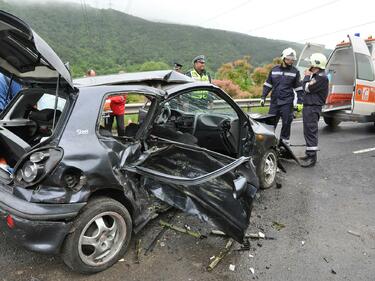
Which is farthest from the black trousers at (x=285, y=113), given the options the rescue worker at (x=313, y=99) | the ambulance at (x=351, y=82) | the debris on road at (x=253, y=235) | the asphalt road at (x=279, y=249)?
the debris on road at (x=253, y=235)

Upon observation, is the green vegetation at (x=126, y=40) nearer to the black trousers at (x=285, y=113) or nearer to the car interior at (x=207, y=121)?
the black trousers at (x=285, y=113)

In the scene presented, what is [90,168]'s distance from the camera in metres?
2.42

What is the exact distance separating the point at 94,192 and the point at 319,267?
6.46ft

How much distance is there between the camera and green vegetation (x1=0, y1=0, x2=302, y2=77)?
40312mm

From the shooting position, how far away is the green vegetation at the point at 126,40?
132 feet

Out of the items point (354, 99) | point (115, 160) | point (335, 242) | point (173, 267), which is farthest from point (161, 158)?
point (354, 99)

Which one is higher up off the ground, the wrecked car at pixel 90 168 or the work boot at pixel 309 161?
the wrecked car at pixel 90 168

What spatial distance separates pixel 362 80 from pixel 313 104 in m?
3.27

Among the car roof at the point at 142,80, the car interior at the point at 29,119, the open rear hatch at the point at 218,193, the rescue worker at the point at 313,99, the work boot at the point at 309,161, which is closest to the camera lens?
the open rear hatch at the point at 218,193

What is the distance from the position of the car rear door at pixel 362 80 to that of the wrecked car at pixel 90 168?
5.89 m

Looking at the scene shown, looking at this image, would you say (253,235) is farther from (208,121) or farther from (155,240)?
(208,121)

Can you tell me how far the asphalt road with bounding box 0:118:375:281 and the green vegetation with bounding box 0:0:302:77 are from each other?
30451mm

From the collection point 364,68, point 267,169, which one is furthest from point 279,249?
point 364,68

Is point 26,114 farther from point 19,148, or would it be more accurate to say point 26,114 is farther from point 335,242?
point 335,242
